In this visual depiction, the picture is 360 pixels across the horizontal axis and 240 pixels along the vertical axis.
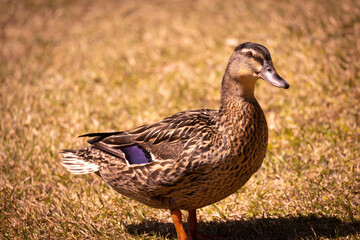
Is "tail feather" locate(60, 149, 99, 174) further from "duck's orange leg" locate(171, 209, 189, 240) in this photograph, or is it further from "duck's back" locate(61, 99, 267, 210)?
"duck's orange leg" locate(171, 209, 189, 240)

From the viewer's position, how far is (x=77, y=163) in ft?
13.5

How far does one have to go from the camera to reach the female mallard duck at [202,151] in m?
3.41

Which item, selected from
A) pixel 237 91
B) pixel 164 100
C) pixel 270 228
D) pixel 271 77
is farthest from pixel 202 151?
pixel 164 100

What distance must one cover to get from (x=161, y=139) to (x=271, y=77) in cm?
102

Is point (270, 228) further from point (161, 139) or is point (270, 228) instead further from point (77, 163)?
point (77, 163)

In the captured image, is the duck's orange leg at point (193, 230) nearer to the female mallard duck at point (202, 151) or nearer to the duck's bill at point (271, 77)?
the female mallard duck at point (202, 151)

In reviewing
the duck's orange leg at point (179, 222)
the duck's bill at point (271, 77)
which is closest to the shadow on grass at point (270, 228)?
the duck's orange leg at point (179, 222)

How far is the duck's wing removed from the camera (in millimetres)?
3557

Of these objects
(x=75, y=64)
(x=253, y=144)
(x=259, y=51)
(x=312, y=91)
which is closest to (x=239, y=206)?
(x=253, y=144)

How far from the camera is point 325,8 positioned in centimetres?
792

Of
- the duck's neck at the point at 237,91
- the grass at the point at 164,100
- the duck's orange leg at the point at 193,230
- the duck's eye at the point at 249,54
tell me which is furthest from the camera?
the grass at the point at 164,100

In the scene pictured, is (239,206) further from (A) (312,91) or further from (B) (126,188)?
(A) (312,91)

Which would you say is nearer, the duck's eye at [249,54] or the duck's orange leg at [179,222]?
the duck's eye at [249,54]

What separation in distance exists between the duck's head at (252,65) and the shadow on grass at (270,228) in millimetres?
1250
